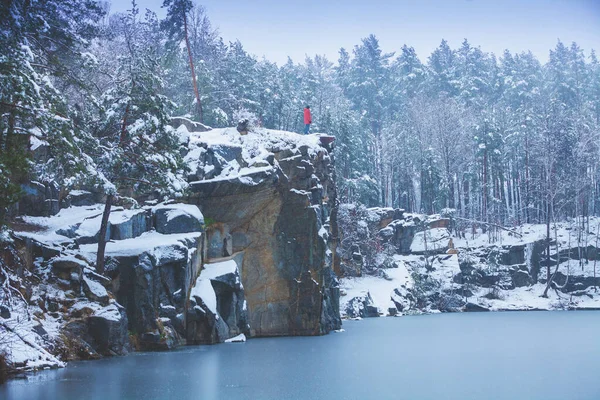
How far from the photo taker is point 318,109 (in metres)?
71.9

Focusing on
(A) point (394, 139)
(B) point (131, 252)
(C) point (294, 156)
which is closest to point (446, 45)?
(A) point (394, 139)

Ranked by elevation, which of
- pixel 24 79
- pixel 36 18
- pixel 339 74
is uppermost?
pixel 339 74

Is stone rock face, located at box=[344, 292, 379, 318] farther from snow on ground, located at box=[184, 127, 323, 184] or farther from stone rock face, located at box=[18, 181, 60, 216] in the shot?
stone rock face, located at box=[18, 181, 60, 216]

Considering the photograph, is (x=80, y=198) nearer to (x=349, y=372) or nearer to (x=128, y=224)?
(x=128, y=224)

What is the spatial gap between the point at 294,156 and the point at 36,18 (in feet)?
58.3

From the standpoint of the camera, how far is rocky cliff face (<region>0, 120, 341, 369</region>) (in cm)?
1792

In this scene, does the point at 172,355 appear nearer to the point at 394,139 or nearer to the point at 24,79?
the point at 24,79

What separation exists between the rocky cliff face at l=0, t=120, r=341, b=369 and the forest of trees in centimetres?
254

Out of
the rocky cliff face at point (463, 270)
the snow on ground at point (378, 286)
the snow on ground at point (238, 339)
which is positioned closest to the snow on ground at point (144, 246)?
the snow on ground at point (238, 339)

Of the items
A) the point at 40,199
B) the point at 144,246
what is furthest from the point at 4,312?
the point at 40,199

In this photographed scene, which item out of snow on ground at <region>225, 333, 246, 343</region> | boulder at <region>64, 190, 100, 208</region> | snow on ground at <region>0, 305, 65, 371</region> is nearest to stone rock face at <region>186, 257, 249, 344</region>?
snow on ground at <region>225, 333, 246, 343</region>

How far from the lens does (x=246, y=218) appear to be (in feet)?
92.7

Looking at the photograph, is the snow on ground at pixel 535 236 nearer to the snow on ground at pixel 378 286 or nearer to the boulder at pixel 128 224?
the snow on ground at pixel 378 286

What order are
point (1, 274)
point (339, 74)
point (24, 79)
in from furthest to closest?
point (339, 74), point (1, 274), point (24, 79)
